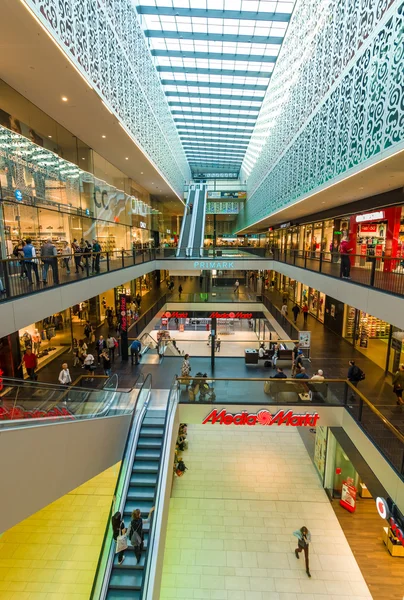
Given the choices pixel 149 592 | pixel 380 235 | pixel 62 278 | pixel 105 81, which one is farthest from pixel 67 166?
pixel 149 592

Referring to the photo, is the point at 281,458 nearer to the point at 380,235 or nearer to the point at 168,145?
the point at 380,235

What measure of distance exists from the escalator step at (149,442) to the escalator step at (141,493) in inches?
41.6

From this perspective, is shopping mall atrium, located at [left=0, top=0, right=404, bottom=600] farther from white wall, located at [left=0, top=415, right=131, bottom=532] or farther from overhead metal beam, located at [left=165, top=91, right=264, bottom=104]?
overhead metal beam, located at [left=165, top=91, right=264, bottom=104]

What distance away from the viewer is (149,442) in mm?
9555

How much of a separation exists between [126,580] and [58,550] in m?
3.43

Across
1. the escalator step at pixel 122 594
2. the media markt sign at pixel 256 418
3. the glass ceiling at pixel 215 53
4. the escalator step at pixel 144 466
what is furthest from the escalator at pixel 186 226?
the escalator step at pixel 122 594

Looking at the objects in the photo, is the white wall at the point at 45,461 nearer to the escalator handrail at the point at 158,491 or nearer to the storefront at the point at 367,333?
the escalator handrail at the point at 158,491

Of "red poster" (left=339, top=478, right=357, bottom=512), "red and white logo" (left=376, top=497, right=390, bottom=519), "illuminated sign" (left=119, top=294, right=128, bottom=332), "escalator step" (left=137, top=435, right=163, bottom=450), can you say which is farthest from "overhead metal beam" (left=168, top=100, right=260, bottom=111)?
"red and white logo" (left=376, top=497, right=390, bottom=519)

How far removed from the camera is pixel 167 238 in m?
43.9

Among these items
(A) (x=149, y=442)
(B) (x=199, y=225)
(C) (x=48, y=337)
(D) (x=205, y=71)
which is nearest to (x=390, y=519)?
(A) (x=149, y=442)

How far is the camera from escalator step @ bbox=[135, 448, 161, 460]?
29.8ft

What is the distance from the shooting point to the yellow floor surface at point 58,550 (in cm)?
812

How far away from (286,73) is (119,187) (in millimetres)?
11957

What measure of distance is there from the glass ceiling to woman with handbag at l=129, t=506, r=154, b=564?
71.4ft
